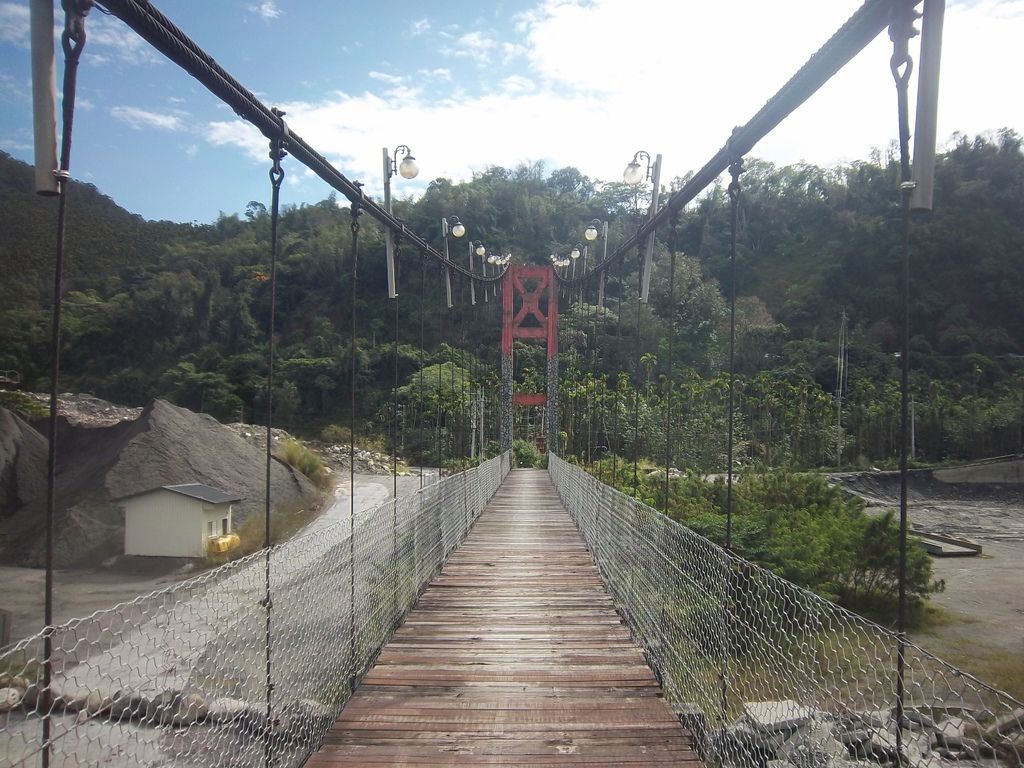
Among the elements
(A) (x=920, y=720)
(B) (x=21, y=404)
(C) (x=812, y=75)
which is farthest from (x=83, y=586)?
(C) (x=812, y=75)

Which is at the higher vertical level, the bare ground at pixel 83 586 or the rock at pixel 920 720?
the rock at pixel 920 720

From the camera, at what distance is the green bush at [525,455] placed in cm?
1528

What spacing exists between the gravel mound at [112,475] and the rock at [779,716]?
395 inches

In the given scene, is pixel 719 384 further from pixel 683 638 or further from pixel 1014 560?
pixel 683 638

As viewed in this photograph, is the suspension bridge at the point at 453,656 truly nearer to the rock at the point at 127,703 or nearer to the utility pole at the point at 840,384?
the rock at the point at 127,703

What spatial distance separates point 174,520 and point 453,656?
8020 mm

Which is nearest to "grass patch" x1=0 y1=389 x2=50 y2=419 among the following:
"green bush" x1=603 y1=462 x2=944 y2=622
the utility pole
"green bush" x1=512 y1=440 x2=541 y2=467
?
"green bush" x1=512 y1=440 x2=541 y2=467

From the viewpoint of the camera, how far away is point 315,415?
24.0 metres

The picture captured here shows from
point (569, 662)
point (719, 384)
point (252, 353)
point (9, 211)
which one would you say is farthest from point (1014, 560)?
point (252, 353)

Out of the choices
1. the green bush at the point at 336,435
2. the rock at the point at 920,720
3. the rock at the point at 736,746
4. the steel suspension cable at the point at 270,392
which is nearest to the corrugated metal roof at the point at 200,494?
the steel suspension cable at the point at 270,392

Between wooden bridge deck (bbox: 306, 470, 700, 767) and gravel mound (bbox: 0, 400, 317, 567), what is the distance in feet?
28.8

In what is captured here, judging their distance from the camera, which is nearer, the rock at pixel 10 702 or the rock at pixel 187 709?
the rock at pixel 10 702

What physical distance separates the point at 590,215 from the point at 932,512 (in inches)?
875

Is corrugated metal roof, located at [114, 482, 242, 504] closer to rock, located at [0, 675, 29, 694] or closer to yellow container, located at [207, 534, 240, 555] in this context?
yellow container, located at [207, 534, 240, 555]
